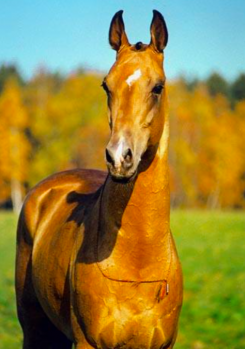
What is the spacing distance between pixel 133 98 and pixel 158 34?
1.79 feet

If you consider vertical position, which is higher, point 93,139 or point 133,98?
point 133,98

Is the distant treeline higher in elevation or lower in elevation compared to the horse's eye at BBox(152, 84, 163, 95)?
lower

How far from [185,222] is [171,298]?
28014 mm

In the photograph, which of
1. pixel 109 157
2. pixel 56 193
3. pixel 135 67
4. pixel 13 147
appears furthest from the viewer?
pixel 13 147

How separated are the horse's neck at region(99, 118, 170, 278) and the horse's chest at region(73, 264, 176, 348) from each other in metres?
0.11

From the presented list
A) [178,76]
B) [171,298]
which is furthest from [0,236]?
[178,76]

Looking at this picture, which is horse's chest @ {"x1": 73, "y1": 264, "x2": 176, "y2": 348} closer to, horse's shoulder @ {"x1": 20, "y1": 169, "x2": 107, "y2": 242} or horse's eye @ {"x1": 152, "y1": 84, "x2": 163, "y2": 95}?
horse's eye @ {"x1": 152, "y1": 84, "x2": 163, "y2": 95}

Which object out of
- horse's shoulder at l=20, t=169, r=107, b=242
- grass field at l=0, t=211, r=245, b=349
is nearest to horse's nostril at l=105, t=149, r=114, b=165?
horse's shoulder at l=20, t=169, r=107, b=242

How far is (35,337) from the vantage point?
20.5ft

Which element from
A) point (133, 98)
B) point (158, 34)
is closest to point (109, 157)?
point (133, 98)

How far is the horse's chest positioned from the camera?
4.35 m

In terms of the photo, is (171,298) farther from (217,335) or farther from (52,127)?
(52,127)

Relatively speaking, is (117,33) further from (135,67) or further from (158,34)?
(135,67)

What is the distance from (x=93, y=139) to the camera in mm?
55906
